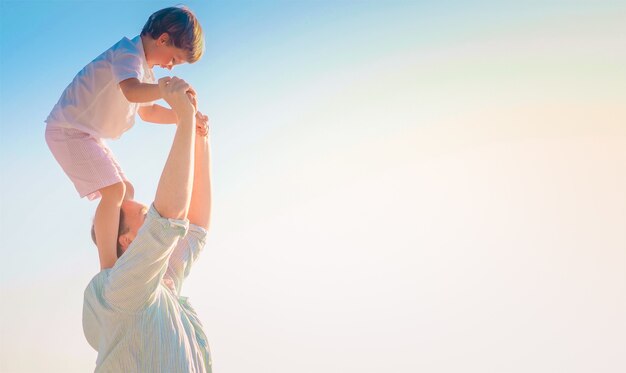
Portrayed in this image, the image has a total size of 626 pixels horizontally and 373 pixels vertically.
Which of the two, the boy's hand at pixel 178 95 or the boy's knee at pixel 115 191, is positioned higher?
the boy's knee at pixel 115 191

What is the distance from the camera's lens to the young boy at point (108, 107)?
2.60 metres

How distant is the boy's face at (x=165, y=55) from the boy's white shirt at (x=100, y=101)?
2.4 inches

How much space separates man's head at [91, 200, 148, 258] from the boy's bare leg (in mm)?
19

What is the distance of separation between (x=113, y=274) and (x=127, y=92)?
1119 millimetres

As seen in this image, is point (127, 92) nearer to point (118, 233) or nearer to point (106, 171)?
point (106, 171)

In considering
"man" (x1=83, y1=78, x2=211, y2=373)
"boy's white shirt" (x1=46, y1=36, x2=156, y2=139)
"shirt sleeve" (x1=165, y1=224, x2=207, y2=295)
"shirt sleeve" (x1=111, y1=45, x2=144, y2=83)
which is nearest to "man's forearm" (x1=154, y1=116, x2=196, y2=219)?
"man" (x1=83, y1=78, x2=211, y2=373)

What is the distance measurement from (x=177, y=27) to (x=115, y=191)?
677mm

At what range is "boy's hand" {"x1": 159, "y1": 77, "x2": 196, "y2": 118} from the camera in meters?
1.37

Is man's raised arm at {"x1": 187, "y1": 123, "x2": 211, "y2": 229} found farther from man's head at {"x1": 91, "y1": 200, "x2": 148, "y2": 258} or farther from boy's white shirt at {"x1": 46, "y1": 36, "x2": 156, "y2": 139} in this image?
boy's white shirt at {"x1": 46, "y1": 36, "x2": 156, "y2": 139}

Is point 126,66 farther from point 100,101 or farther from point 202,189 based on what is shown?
point 202,189

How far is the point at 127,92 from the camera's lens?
2340mm

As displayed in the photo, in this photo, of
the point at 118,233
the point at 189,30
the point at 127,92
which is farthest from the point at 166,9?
the point at 118,233

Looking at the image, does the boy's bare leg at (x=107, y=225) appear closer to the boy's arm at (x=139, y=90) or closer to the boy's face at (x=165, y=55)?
the boy's arm at (x=139, y=90)

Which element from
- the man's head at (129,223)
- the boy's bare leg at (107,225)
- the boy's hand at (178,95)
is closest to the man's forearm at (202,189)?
the man's head at (129,223)
